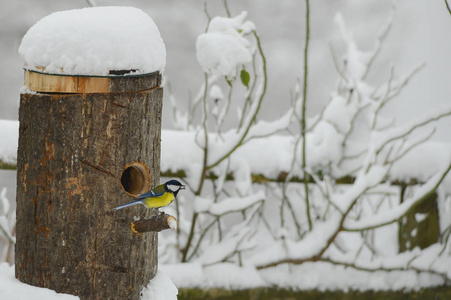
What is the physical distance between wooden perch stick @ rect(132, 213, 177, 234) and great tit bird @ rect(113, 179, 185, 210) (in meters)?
0.04

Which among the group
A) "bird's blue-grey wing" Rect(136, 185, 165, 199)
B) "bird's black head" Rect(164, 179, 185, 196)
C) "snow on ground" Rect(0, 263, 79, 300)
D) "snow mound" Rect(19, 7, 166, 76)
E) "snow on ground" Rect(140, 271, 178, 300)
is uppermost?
"snow mound" Rect(19, 7, 166, 76)

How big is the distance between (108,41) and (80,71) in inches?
4.1

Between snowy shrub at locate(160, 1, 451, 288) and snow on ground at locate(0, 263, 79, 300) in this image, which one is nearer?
snow on ground at locate(0, 263, 79, 300)

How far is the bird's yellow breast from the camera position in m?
1.46

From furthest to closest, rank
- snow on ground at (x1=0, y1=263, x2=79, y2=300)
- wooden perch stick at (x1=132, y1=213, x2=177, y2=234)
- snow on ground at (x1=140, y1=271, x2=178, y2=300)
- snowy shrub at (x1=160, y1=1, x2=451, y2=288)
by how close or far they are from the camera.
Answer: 1. snowy shrub at (x1=160, y1=1, x2=451, y2=288)
2. snow on ground at (x1=140, y1=271, x2=178, y2=300)
3. snow on ground at (x1=0, y1=263, x2=79, y2=300)
4. wooden perch stick at (x1=132, y1=213, x2=177, y2=234)

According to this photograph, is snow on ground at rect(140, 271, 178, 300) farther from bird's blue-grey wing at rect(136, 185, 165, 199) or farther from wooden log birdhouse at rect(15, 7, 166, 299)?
bird's blue-grey wing at rect(136, 185, 165, 199)

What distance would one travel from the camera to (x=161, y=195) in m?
1.46

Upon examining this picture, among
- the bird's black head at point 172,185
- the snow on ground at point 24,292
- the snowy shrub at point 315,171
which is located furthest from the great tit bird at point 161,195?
the snowy shrub at point 315,171

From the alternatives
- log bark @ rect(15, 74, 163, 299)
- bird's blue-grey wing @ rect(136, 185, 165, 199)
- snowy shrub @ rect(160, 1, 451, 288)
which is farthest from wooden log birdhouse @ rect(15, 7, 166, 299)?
snowy shrub @ rect(160, 1, 451, 288)

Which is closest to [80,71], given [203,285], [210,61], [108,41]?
[108,41]

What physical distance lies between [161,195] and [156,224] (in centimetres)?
7

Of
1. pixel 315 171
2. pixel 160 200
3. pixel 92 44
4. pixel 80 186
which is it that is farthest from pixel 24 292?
pixel 315 171

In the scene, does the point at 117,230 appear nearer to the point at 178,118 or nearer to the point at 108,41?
the point at 108,41

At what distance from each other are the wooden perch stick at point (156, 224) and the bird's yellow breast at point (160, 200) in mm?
31
